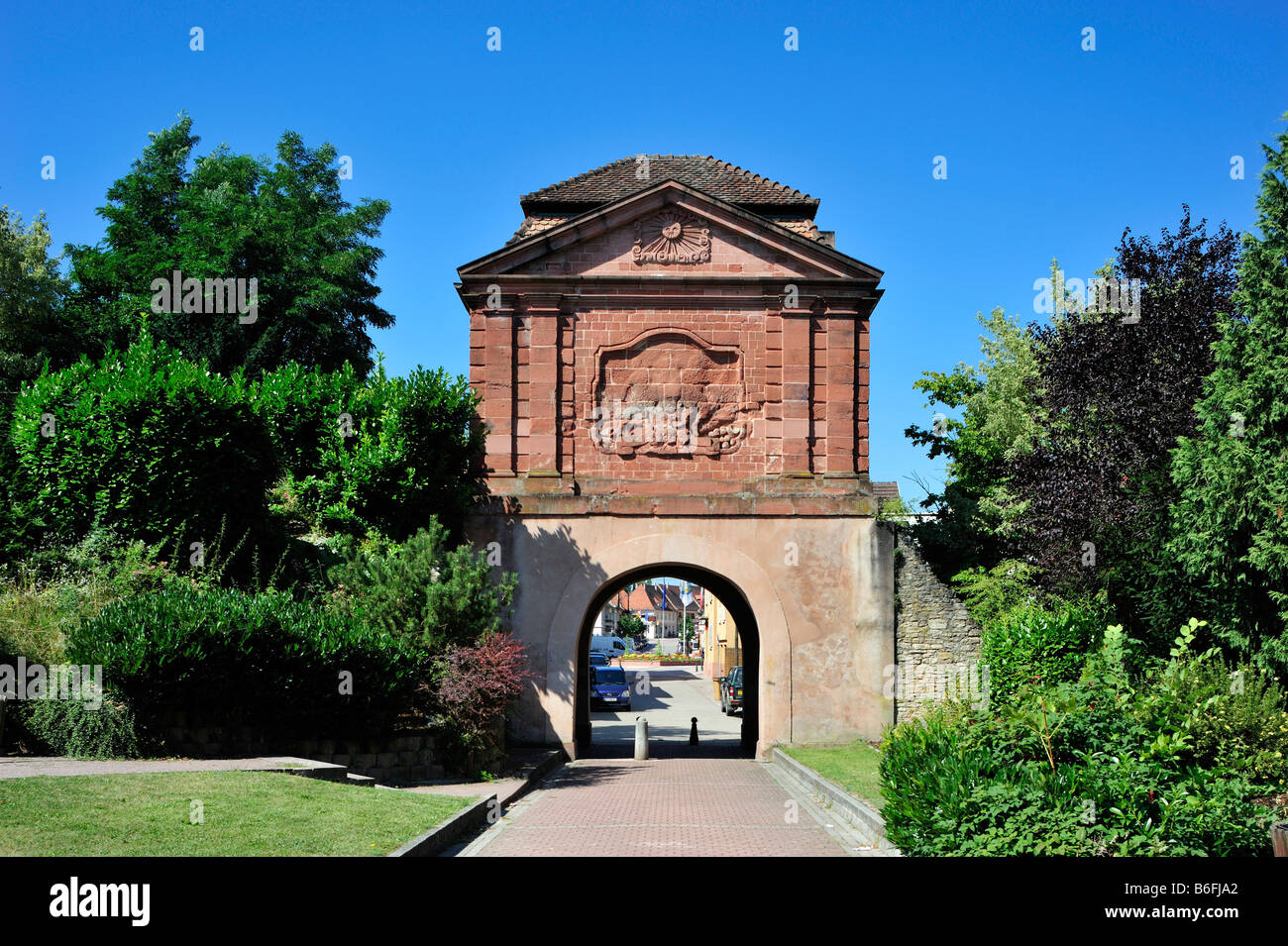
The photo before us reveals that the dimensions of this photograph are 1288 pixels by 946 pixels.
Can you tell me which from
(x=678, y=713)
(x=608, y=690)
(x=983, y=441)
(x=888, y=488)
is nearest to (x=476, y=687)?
(x=888, y=488)

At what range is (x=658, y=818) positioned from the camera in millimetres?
14555

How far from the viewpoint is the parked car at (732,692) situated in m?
38.9

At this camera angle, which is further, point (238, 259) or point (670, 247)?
point (238, 259)

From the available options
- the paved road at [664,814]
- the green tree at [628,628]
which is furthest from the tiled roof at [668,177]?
the green tree at [628,628]

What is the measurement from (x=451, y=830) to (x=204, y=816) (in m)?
2.74

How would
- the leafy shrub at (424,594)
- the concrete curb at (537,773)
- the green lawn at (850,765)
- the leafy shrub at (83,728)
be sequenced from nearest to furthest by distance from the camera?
1. the leafy shrub at (83,728)
2. the green lawn at (850,765)
3. the concrete curb at (537,773)
4. the leafy shrub at (424,594)

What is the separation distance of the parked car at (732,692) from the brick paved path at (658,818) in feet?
58.3

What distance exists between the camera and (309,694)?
16.0 metres

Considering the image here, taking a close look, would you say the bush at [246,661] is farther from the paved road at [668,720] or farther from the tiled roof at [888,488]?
the tiled roof at [888,488]

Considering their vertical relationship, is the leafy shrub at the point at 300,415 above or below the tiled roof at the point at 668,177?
below

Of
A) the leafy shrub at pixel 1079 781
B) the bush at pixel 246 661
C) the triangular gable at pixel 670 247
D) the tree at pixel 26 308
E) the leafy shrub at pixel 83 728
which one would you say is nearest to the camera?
the leafy shrub at pixel 1079 781

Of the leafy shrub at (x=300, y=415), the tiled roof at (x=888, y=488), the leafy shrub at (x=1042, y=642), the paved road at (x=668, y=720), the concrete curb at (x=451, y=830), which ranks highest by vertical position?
the leafy shrub at (x=300, y=415)

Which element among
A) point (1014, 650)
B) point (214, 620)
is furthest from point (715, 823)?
point (214, 620)

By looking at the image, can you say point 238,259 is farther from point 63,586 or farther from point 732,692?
point 732,692
